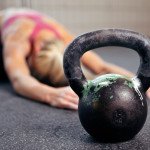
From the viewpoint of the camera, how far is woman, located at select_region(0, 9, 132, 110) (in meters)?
1.13

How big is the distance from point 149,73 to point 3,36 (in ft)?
2.89

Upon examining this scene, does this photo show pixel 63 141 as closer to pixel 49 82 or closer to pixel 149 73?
pixel 149 73

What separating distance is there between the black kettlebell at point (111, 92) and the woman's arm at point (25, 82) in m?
0.28

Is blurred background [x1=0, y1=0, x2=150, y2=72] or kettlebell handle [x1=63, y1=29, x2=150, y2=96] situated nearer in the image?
kettlebell handle [x1=63, y1=29, x2=150, y2=96]

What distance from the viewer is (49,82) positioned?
4.09ft

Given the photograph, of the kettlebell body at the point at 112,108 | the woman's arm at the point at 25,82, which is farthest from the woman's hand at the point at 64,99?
the kettlebell body at the point at 112,108

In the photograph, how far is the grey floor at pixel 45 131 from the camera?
2.18ft

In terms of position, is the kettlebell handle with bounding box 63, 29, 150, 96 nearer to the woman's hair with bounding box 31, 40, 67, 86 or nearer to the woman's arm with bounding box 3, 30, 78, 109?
the woman's arm with bounding box 3, 30, 78, 109

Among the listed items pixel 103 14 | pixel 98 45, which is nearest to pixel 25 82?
pixel 98 45

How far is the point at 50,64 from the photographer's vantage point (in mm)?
1215

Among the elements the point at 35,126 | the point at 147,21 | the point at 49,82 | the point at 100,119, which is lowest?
the point at 147,21

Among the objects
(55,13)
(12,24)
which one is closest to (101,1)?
(55,13)

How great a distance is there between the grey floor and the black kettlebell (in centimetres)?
3

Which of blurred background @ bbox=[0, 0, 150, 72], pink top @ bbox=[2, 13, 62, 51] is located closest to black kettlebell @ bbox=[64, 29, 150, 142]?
pink top @ bbox=[2, 13, 62, 51]
